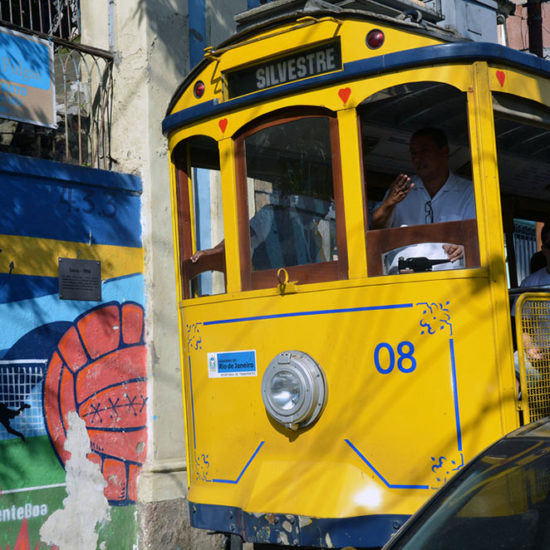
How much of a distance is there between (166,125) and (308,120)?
43.0 inches

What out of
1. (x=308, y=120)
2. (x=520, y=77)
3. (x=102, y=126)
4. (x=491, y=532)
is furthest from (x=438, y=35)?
(x=102, y=126)

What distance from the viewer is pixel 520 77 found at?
4.26m

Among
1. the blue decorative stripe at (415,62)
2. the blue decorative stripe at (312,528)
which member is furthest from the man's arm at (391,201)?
the blue decorative stripe at (312,528)

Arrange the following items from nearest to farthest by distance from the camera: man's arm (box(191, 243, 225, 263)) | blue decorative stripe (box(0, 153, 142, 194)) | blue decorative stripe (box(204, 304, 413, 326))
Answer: blue decorative stripe (box(204, 304, 413, 326))
man's arm (box(191, 243, 225, 263))
blue decorative stripe (box(0, 153, 142, 194))

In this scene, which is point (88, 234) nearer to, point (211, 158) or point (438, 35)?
point (211, 158)

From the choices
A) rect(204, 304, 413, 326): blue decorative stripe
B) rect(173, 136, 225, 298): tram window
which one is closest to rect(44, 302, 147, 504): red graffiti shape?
rect(173, 136, 225, 298): tram window

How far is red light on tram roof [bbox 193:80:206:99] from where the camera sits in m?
5.02

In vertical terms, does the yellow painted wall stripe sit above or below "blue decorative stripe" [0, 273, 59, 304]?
above

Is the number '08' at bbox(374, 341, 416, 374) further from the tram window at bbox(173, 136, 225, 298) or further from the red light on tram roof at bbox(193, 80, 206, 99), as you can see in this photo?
the red light on tram roof at bbox(193, 80, 206, 99)

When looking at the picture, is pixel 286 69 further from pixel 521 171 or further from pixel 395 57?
pixel 521 171

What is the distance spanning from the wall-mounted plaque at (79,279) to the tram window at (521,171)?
2993 mm

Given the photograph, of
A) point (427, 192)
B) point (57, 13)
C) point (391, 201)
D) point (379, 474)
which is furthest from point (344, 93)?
point (57, 13)

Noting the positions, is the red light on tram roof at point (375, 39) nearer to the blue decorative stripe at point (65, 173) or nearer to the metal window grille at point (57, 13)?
the blue decorative stripe at point (65, 173)

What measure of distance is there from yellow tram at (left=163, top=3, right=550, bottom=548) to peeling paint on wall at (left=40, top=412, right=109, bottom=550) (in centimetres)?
142
